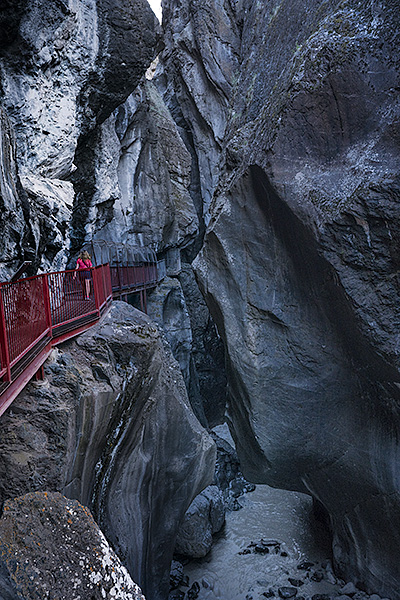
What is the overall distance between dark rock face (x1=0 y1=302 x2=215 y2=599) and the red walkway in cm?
28

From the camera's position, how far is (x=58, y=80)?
9.74 m

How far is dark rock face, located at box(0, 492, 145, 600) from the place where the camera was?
126 inches

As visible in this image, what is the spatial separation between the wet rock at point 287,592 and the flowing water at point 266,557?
149 millimetres

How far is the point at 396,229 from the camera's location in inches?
256

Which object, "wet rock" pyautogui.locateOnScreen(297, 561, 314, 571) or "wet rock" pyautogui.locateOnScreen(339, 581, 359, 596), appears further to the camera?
"wet rock" pyautogui.locateOnScreen(297, 561, 314, 571)

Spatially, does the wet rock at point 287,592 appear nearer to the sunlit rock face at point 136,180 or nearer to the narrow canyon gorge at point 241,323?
the narrow canyon gorge at point 241,323

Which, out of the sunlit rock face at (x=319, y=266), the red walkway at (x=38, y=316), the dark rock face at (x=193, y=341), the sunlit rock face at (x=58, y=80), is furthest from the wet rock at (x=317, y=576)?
the dark rock face at (x=193, y=341)

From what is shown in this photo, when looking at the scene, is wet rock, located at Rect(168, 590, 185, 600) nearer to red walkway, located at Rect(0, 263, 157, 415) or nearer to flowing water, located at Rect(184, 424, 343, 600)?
flowing water, located at Rect(184, 424, 343, 600)

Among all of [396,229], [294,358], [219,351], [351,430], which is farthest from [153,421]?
[219,351]

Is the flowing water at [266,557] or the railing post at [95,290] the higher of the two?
the railing post at [95,290]

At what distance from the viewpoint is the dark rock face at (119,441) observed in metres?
4.49

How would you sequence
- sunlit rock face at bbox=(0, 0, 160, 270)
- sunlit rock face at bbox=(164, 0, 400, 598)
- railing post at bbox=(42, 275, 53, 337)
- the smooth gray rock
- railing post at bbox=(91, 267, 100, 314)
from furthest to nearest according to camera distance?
the smooth gray rock, sunlit rock face at bbox=(0, 0, 160, 270), railing post at bbox=(91, 267, 100, 314), sunlit rock face at bbox=(164, 0, 400, 598), railing post at bbox=(42, 275, 53, 337)

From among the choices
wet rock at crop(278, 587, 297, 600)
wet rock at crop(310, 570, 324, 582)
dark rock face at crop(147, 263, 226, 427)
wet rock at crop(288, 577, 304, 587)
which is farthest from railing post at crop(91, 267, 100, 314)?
dark rock face at crop(147, 263, 226, 427)

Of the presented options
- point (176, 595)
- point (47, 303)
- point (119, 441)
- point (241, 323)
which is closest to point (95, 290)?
point (47, 303)
